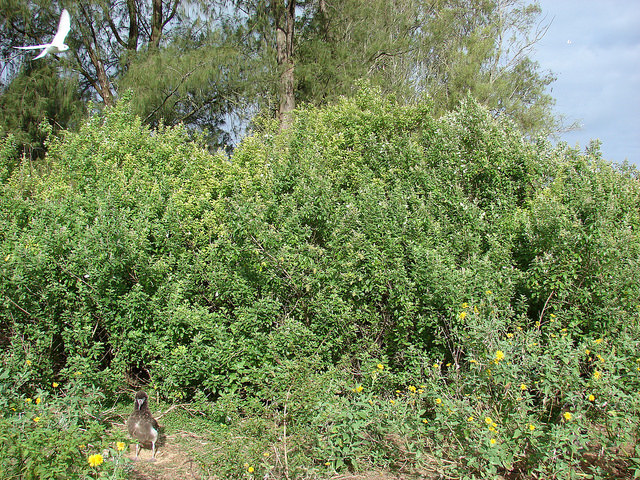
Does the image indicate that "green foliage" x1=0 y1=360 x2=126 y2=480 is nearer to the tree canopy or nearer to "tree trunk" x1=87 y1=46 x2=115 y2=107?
the tree canopy

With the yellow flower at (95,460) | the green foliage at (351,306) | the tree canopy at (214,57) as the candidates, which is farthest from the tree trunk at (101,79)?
the yellow flower at (95,460)

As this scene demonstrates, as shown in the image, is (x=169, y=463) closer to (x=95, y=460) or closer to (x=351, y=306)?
(x=95, y=460)

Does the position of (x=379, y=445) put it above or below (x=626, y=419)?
below

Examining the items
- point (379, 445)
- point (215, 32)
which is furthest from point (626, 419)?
point (215, 32)

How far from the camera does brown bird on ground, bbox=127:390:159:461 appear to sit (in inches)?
150

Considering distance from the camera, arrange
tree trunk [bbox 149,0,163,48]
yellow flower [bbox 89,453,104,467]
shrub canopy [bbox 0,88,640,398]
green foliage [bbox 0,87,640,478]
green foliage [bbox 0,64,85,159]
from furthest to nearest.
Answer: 1. tree trunk [bbox 149,0,163,48]
2. green foliage [bbox 0,64,85,159]
3. shrub canopy [bbox 0,88,640,398]
4. green foliage [bbox 0,87,640,478]
5. yellow flower [bbox 89,453,104,467]

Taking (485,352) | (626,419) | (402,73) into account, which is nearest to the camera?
(626,419)

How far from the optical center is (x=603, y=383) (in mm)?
3135

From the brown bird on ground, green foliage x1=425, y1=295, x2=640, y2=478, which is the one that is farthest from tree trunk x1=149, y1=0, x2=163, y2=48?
green foliage x1=425, y1=295, x2=640, y2=478

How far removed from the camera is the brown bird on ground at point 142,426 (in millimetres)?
3799

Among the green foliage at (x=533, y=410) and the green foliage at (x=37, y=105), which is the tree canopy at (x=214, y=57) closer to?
the green foliage at (x=37, y=105)

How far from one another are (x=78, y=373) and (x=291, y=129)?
3903mm

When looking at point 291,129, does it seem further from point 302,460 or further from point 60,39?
point 302,460

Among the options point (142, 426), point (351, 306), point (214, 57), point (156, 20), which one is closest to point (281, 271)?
point (351, 306)
